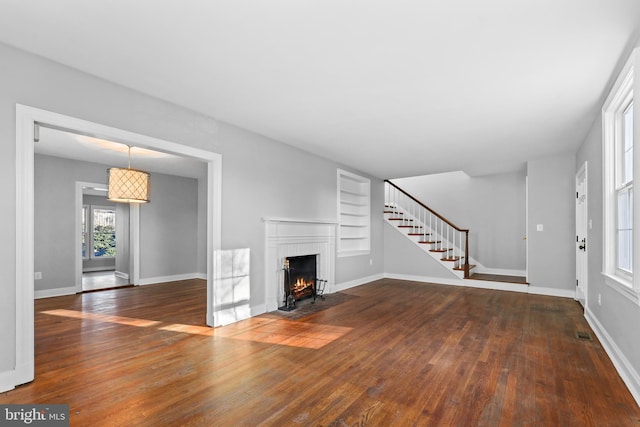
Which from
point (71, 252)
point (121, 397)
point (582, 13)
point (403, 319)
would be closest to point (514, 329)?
point (403, 319)

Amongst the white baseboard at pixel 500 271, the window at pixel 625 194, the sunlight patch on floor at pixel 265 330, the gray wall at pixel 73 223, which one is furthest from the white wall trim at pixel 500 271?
the gray wall at pixel 73 223

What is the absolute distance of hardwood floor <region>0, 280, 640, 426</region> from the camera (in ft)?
6.88

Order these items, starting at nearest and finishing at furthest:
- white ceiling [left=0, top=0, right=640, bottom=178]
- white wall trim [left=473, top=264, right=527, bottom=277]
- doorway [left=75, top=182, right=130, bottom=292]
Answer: white ceiling [left=0, top=0, right=640, bottom=178], white wall trim [left=473, top=264, right=527, bottom=277], doorway [left=75, top=182, right=130, bottom=292]

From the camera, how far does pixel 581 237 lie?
16.5ft

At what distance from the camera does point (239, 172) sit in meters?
4.28

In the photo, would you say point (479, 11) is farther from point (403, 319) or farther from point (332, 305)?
point (332, 305)

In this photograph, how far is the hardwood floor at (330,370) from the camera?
2.10 meters

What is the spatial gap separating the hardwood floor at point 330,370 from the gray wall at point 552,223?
4.57 ft

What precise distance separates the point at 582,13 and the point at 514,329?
3.33 meters

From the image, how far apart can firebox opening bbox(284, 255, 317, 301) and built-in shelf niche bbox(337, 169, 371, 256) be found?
143cm

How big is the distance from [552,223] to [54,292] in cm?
911

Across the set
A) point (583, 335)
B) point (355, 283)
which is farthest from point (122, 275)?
point (583, 335)

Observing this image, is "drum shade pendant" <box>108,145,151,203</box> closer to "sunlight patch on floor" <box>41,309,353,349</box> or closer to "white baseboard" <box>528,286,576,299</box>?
"sunlight patch on floor" <box>41,309,353,349</box>

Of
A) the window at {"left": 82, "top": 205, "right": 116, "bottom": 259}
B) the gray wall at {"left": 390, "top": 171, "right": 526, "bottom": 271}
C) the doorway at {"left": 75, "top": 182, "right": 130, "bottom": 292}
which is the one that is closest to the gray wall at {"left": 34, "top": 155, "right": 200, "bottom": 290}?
the doorway at {"left": 75, "top": 182, "right": 130, "bottom": 292}
